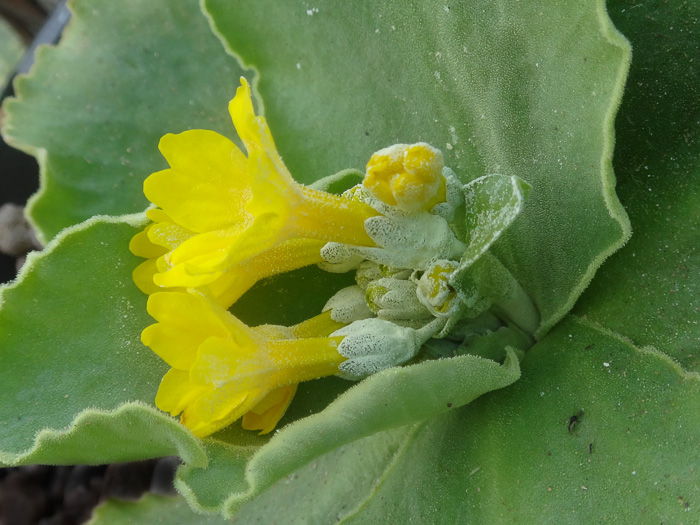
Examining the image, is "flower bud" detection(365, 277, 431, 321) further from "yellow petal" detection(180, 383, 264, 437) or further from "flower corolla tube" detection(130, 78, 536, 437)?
"yellow petal" detection(180, 383, 264, 437)

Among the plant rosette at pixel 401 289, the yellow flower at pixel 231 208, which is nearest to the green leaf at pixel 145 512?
the plant rosette at pixel 401 289

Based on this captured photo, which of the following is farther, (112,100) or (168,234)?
(112,100)

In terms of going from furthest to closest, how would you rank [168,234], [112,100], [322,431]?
[112,100]
[168,234]
[322,431]

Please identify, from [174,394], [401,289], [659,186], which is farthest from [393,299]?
[659,186]

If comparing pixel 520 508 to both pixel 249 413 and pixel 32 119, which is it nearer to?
pixel 249 413

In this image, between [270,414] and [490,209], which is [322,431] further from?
[490,209]

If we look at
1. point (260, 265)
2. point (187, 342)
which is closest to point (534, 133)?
point (260, 265)

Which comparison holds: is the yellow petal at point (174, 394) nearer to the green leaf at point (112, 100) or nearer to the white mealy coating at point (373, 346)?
the white mealy coating at point (373, 346)
